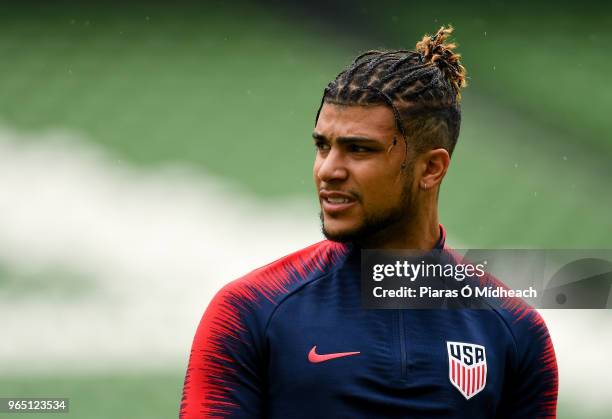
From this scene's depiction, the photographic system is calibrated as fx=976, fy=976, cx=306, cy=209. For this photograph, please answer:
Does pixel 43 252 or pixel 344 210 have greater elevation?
pixel 43 252

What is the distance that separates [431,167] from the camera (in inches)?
94.1

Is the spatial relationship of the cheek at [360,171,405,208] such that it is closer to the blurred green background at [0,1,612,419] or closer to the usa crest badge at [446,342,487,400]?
the usa crest badge at [446,342,487,400]

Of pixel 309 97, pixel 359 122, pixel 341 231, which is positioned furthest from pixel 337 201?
pixel 309 97

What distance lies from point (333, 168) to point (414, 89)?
290 mm

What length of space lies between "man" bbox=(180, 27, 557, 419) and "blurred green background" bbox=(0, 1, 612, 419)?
6.02 ft

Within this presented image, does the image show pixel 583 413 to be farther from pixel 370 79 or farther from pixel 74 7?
pixel 74 7

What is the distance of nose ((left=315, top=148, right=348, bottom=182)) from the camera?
2242 millimetres

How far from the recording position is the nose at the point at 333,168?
2242mm

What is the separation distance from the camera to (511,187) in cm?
429

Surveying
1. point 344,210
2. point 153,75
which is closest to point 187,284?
point 153,75

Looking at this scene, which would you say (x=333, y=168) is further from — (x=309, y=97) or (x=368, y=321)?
(x=309, y=97)

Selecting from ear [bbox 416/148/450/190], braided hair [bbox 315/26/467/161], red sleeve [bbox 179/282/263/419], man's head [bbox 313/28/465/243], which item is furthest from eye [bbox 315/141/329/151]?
red sleeve [bbox 179/282/263/419]

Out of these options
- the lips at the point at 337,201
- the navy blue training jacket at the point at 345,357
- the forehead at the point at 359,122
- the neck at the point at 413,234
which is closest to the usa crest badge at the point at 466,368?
the navy blue training jacket at the point at 345,357

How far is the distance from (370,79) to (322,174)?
10.4 inches
